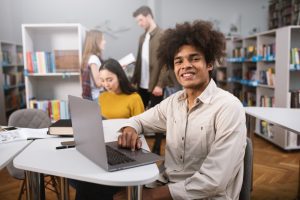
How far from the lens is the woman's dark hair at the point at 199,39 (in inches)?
55.8

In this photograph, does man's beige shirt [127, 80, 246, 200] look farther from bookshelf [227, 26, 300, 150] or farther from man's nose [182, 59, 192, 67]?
bookshelf [227, 26, 300, 150]

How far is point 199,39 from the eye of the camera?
141 cm

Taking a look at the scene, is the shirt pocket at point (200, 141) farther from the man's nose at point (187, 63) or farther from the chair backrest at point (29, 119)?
the chair backrest at point (29, 119)

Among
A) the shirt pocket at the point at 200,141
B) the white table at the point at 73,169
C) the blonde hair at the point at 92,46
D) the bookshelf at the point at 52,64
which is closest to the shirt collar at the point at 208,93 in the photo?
the shirt pocket at the point at 200,141

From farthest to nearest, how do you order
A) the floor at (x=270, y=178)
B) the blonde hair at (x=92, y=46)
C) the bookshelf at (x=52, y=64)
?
the bookshelf at (x=52, y=64) → the blonde hair at (x=92, y=46) → the floor at (x=270, y=178)

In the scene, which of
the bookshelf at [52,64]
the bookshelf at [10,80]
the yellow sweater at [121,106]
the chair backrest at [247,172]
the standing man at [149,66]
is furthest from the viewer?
the bookshelf at [10,80]

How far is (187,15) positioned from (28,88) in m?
3.53

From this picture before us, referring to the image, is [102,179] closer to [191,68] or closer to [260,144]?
[191,68]

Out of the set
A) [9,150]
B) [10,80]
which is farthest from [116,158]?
[10,80]

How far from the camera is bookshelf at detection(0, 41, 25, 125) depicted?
15.7 ft

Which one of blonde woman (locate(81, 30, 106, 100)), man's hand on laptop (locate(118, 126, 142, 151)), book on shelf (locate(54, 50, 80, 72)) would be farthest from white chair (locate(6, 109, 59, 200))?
book on shelf (locate(54, 50, 80, 72))

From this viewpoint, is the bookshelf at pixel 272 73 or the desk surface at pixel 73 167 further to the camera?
the bookshelf at pixel 272 73

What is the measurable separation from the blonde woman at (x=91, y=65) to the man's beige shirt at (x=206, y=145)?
1871 millimetres

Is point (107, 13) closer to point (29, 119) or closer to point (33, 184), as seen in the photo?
point (29, 119)
